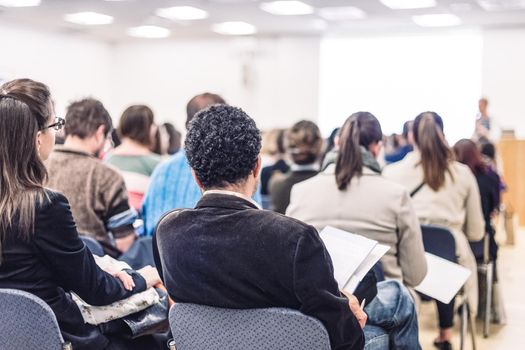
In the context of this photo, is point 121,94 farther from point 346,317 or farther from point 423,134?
point 346,317

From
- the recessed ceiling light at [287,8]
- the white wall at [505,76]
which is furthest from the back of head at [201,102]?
the white wall at [505,76]

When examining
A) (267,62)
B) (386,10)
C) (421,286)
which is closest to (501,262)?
(421,286)

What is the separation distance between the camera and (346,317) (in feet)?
5.57

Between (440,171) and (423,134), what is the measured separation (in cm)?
22

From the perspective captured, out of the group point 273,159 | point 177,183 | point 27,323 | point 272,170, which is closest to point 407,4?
point 273,159

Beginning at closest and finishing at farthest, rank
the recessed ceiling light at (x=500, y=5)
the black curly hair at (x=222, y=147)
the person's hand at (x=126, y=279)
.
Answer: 1. the black curly hair at (x=222, y=147)
2. the person's hand at (x=126, y=279)
3. the recessed ceiling light at (x=500, y=5)

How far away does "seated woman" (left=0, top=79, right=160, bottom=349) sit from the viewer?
183 cm

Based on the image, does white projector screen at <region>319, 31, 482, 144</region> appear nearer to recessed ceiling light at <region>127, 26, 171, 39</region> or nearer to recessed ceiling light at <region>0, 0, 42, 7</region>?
recessed ceiling light at <region>127, 26, 171, 39</region>

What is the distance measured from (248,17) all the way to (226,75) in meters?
2.76

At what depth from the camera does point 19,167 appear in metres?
1.89

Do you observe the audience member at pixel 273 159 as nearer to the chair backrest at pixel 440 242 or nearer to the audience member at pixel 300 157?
the audience member at pixel 300 157

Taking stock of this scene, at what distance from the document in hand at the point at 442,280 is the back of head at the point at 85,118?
1.56 meters

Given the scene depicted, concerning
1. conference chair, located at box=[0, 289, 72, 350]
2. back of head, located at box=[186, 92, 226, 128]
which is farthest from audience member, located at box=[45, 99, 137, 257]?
conference chair, located at box=[0, 289, 72, 350]

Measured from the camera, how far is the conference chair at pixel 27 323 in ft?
5.81
